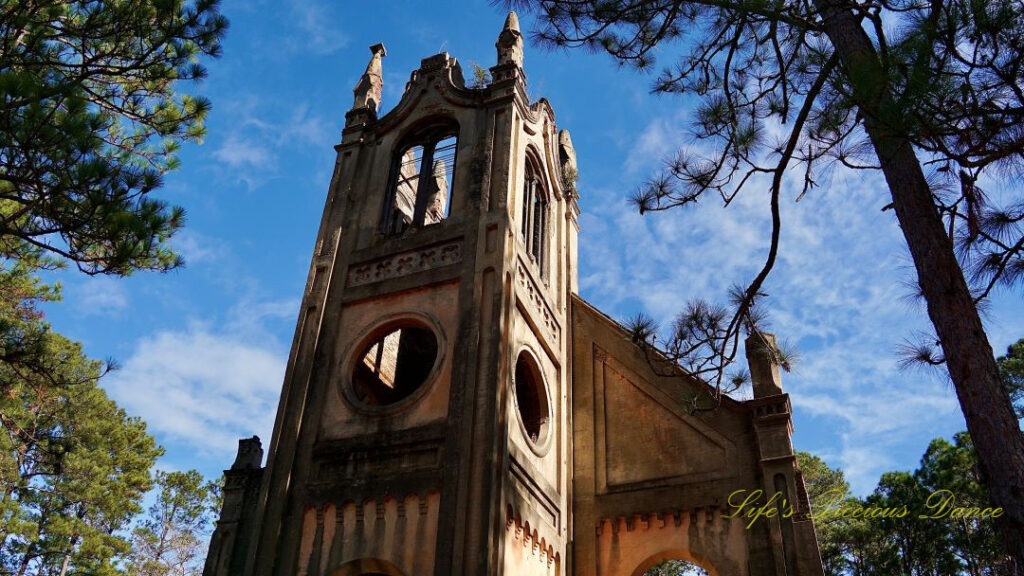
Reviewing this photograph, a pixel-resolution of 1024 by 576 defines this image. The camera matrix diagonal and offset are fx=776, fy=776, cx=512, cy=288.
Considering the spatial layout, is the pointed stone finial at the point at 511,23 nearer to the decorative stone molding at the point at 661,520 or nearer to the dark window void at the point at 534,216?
the dark window void at the point at 534,216

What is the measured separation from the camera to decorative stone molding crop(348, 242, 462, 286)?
1316cm

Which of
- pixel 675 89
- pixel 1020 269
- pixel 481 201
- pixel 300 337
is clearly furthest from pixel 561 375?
pixel 1020 269

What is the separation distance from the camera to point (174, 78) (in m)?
10.2

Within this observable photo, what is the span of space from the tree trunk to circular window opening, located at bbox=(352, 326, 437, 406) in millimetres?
10009

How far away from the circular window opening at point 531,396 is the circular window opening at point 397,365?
2.06 meters

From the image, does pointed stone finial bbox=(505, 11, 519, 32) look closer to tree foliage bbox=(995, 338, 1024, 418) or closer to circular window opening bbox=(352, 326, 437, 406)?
circular window opening bbox=(352, 326, 437, 406)

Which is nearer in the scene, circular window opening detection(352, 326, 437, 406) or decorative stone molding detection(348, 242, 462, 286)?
decorative stone molding detection(348, 242, 462, 286)

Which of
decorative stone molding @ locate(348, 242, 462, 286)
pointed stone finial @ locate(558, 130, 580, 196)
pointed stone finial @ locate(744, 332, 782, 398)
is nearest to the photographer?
pointed stone finial @ locate(744, 332, 782, 398)

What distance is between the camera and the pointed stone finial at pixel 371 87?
1689 centimetres

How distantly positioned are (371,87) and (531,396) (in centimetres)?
810

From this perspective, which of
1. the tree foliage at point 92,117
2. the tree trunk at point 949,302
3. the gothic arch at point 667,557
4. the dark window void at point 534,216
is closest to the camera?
the tree trunk at point 949,302

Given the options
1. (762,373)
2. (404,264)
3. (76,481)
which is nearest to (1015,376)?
(762,373)

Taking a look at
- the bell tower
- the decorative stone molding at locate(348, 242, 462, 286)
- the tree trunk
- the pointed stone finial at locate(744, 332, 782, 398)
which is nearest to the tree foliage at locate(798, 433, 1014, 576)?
the pointed stone finial at locate(744, 332, 782, 398)

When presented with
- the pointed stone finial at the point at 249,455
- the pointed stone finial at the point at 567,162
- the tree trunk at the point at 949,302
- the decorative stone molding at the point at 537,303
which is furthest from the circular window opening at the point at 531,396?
the tree trunk at the point at 949,302
